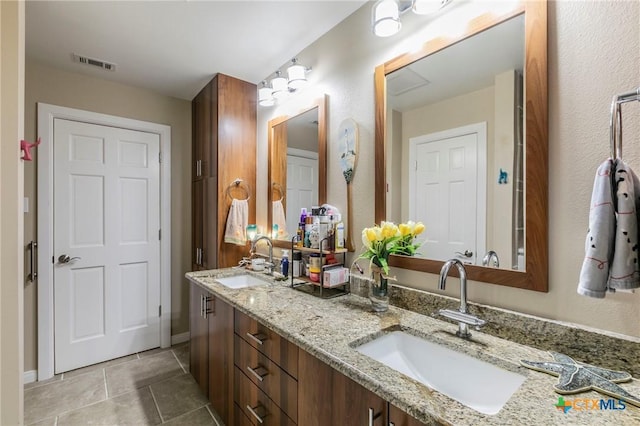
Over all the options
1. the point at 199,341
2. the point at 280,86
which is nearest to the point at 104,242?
the point at 199,341

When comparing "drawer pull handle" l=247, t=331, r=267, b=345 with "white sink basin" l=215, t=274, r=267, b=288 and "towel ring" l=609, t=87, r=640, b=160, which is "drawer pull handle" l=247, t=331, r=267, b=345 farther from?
"towel ring" l=609, t=87, r=640, b=160

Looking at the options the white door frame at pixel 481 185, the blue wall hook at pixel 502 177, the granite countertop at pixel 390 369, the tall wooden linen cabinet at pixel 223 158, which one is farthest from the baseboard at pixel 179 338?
the blue wall hook at pixel 502 177

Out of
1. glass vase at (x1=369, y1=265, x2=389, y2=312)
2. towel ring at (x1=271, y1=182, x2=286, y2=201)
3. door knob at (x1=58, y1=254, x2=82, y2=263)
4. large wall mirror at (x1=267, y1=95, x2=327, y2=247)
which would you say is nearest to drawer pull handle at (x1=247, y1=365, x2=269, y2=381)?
glass vase at (x1=369, y1=265, x2=389, y2=312)

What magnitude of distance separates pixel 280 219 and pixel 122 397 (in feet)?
5.44

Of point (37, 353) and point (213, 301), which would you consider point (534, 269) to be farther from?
point (37, 353)

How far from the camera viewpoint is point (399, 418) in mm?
741

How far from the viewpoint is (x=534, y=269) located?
101cm

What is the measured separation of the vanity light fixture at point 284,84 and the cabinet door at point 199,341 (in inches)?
59.5

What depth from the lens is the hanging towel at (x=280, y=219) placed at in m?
2.28

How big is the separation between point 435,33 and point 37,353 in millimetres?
3470

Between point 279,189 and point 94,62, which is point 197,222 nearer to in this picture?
point 279,189

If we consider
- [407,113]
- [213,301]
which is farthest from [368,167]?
[213,301]

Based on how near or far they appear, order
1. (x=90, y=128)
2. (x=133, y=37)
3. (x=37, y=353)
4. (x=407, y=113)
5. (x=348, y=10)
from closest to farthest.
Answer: (x=407, y=113) < (x=348, y=10) < (x=133, y=37) < (x=37, y=353) < (x=90, y=128)
